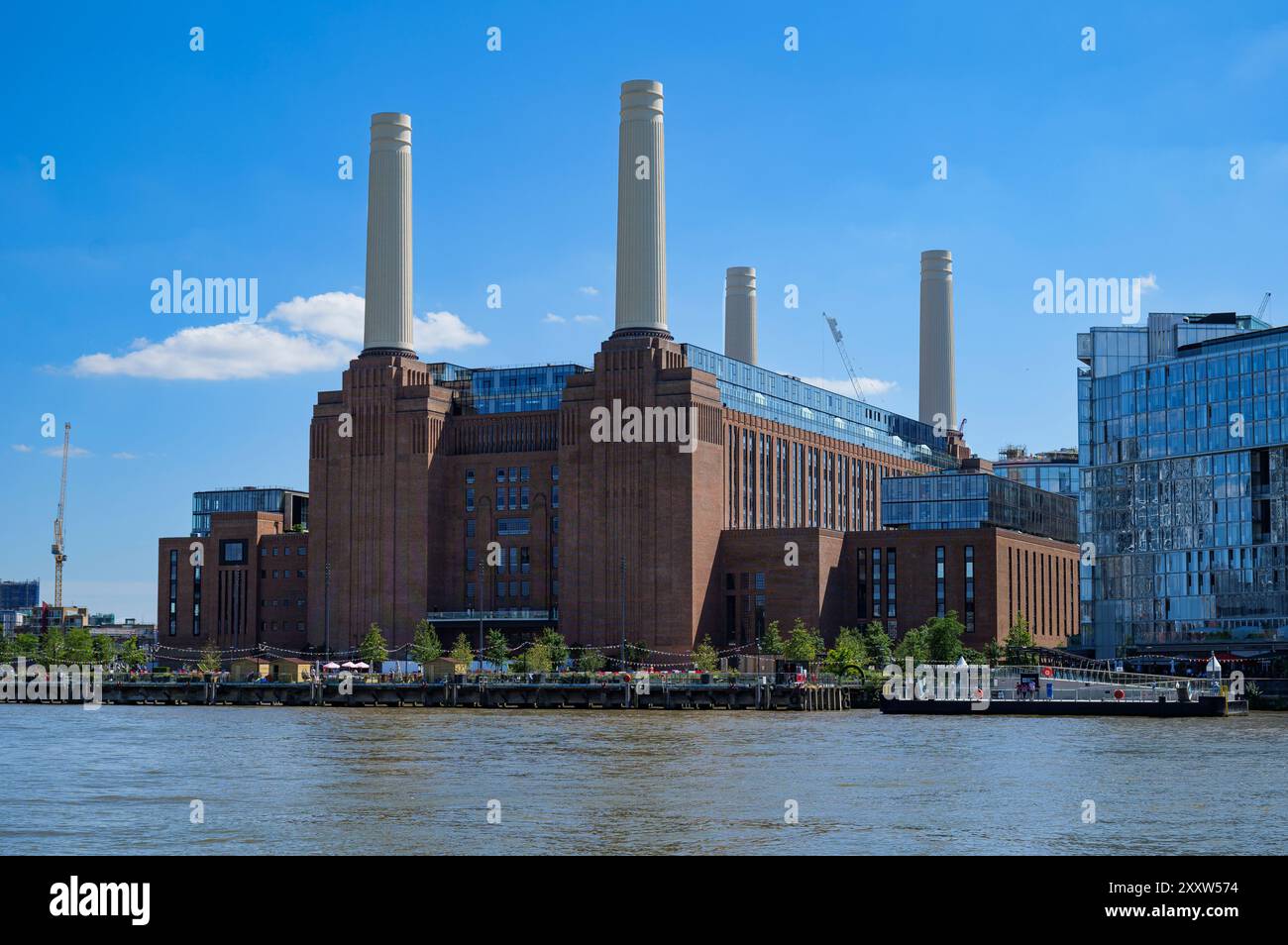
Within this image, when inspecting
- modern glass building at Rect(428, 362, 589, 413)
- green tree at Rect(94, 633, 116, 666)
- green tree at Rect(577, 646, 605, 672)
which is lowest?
green tree at Rect(94, 633, 116, 666)

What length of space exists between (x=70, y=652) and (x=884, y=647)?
9399 cm

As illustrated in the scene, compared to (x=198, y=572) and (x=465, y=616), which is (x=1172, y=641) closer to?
(x=465, y=616)

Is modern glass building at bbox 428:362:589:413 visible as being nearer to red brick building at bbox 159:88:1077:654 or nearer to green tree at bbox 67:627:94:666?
red brick building at bbox 159:88:1077:654

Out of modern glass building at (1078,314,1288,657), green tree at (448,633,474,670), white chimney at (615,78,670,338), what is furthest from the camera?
white chimney at (615,78,670,338)

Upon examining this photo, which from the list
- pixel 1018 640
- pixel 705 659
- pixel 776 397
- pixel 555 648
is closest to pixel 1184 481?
pixel 1018 640

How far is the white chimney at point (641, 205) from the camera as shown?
15425 centimetres

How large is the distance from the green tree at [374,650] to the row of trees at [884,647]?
36812mm

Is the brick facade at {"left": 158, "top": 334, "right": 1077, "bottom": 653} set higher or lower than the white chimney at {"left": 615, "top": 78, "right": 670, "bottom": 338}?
lower

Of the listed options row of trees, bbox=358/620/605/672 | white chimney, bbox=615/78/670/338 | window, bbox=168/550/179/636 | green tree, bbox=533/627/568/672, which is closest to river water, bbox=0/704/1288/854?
row of trees, bbox=358/620/605/672

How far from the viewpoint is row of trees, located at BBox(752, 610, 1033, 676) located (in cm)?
13938

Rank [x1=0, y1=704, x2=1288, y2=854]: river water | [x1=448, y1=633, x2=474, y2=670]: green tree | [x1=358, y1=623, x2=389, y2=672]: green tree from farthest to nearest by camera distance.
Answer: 1. [x1=358, y1=623, x2=389, y2=672]: green tree
2. [x1=448, y1=633, x2=474, y2=670]: green tree
3. [x1=0, y1=704, x2=1288, y2=854]: river water

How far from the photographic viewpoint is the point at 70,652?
183375 mm

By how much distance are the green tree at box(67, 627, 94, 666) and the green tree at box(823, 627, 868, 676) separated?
3281 inches

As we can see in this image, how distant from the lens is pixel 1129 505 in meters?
147
